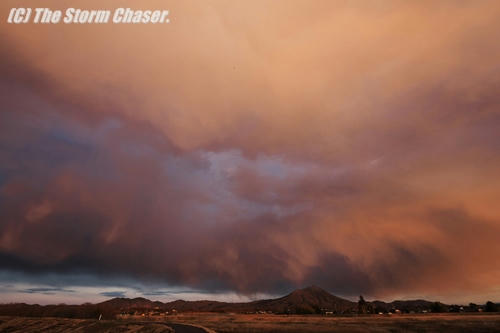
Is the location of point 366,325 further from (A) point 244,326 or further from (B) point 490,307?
(B) point 490,307

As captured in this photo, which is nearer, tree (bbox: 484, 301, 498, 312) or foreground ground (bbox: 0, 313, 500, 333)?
foreground ground (bbox: 0, 313, 500, 333)

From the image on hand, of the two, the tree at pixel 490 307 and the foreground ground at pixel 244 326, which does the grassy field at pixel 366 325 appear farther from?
the tree at pixel 490 307

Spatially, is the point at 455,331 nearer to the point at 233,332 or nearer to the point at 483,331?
the point at 483,331

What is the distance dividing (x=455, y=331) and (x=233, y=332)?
40025 millimetres

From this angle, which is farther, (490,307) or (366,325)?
(490,307)

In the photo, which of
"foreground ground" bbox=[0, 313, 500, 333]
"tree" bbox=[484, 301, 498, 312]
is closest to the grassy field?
"foreground ground" bbox=[0, 313, 500, 333]

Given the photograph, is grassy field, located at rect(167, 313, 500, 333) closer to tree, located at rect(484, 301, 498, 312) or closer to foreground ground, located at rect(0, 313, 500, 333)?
foreground ground, located at rect(0, 313, 500, 333)

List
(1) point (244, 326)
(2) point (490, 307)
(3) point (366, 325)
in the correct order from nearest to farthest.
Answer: (1) point (244, 326), (3) point (366, 325), (2) point (490, 307)


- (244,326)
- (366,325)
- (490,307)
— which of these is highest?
(366,325)

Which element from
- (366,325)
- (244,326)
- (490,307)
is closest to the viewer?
(244,326)

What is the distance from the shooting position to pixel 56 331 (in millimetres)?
54969

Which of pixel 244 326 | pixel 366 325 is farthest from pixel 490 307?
pixel 244 326

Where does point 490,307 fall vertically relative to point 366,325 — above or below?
below

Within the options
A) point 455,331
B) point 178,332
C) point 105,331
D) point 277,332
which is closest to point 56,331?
point 105,331
